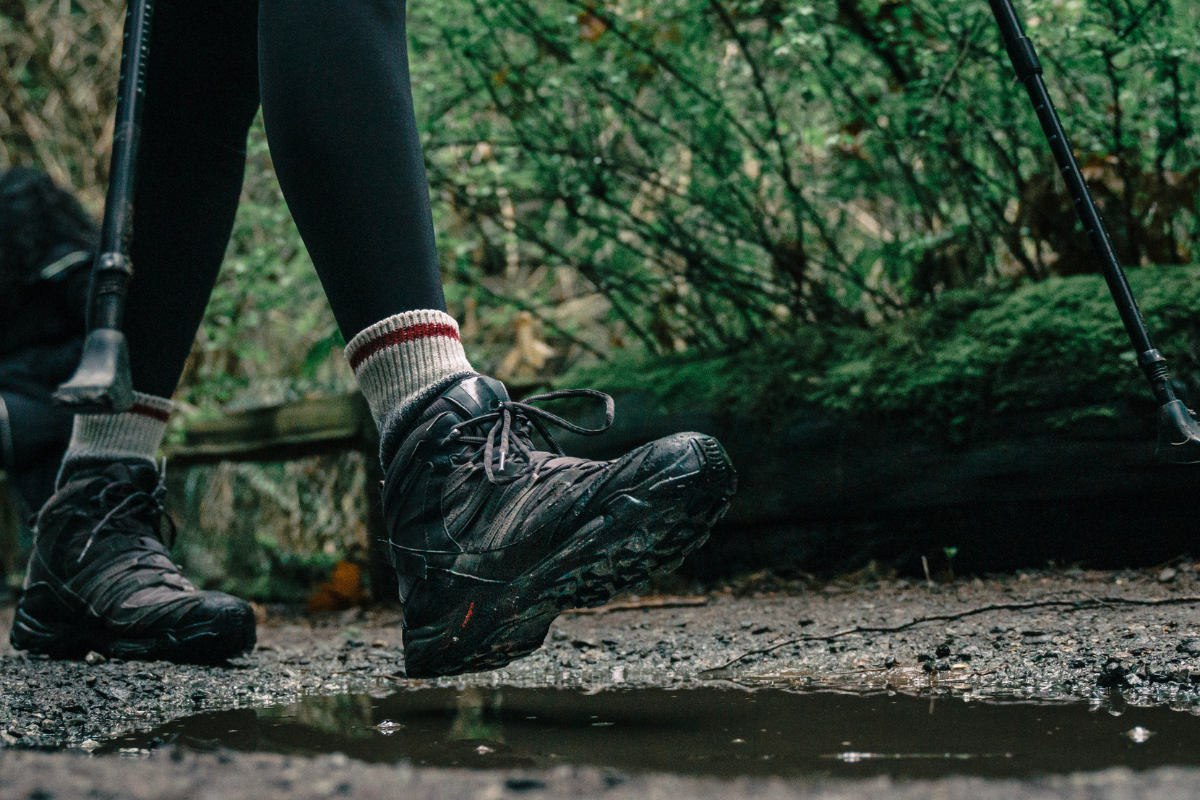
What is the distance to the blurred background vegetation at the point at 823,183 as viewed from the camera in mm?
2355

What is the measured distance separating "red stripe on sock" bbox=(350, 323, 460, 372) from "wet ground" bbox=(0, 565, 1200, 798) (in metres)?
0.49

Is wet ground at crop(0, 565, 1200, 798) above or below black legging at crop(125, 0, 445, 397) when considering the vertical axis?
below

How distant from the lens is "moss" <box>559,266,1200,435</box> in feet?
7.23

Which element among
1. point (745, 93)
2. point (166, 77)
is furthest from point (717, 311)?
point (166, 77)

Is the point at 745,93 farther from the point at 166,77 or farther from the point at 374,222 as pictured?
A: the point at 374,222

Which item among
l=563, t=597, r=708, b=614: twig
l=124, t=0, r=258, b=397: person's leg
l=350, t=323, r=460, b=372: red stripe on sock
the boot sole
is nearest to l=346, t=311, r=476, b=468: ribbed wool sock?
l=350, t=323, r=460, b=372: red stripe on sock

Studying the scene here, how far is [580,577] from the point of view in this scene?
1203mm

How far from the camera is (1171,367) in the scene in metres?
2.12

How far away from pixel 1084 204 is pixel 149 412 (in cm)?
163

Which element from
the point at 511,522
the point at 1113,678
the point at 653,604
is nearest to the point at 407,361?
the point at 511,522

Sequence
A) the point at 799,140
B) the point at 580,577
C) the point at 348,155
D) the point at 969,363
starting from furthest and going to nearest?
the point at 799,140 → the point at 969,363 → the point at 348,155 → the point at 580,577

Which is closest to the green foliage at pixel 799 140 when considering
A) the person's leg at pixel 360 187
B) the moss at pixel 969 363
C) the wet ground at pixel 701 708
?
the moss at pixel 969 363

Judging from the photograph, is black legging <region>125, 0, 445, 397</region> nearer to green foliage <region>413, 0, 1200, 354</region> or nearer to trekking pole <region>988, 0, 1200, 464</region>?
trekking pole <region>988, 0, 1200, 464</region>

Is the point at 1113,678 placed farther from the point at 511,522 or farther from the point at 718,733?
the point at 511,522
